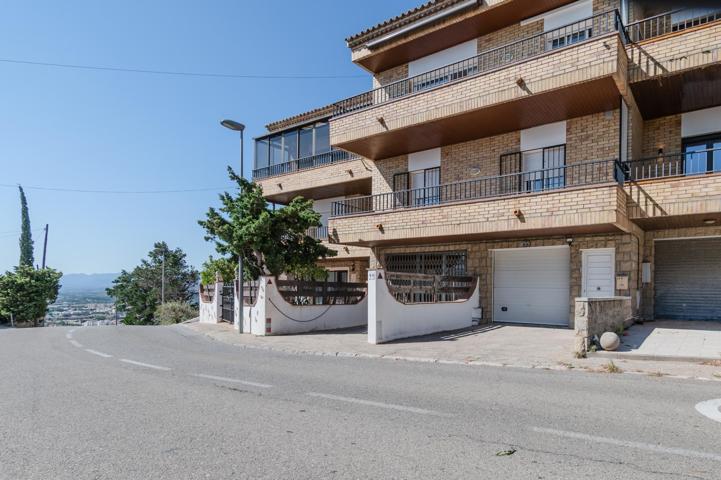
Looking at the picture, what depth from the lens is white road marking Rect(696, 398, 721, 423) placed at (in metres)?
5.30

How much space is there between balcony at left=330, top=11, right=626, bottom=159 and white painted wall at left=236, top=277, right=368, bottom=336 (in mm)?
6224

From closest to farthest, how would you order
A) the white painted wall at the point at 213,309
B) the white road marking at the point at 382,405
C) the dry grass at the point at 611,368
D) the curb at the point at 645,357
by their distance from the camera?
the white road marking at the point at 382,405 < the dry grass at the point at 611,368 < the curb at the point at 645,357 < the white painted wall at the point at 213,309

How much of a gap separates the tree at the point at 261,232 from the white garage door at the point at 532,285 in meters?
6.49

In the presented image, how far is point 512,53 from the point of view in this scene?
1595 cm

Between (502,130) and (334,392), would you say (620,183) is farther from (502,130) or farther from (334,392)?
(334,392)

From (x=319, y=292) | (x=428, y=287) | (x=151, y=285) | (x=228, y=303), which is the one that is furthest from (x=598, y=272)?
(x=151, y=285)

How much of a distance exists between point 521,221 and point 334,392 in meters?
9.00

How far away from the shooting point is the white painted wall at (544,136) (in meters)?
15.0

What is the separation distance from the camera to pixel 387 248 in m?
19.5

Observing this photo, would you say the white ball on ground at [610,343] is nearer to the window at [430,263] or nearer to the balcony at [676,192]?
the balcony at [676,192]

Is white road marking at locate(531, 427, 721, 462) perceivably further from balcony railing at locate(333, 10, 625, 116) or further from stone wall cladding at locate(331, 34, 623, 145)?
balcony railing at locate(333, 10, 625, 116)

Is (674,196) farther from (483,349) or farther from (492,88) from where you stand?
(483,349)

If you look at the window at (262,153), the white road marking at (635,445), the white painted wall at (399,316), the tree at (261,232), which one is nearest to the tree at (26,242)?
the window at (262,153)

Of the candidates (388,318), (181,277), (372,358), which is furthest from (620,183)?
(181,277)
